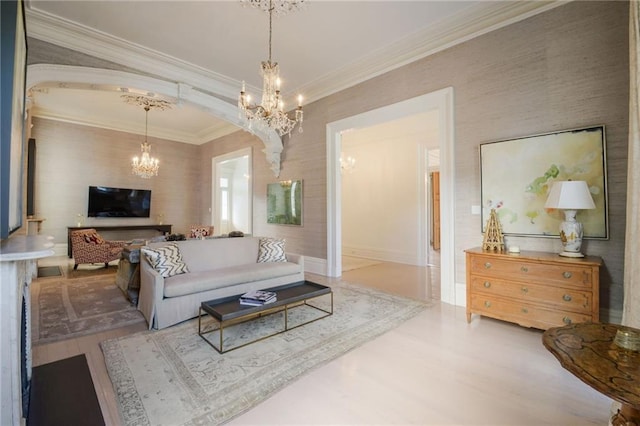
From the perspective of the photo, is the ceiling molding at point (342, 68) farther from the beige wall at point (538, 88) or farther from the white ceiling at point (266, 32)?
the beige wall at point (538, 88)

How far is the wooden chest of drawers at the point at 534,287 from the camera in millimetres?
2445

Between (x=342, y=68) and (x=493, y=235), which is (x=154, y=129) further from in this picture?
(x=493, y=235)

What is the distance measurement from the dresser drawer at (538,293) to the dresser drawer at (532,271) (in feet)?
0.20

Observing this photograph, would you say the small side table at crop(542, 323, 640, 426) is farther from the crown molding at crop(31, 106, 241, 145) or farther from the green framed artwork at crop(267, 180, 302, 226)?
the crown molding at crop(31, 106, 241, 145)

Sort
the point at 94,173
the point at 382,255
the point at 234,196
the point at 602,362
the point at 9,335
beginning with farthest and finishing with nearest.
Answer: the point at 234,196, the point at 94,173, the point at 382,255, the point at 9,335, the point at 602,362

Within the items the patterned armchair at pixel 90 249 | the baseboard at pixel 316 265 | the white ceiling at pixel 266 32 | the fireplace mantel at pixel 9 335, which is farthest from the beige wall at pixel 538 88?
the patterned armchair at pixel 90 249

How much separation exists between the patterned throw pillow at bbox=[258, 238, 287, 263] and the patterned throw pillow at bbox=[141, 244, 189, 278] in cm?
111

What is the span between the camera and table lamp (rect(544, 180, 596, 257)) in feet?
8.31

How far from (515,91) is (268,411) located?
4044 millimetres

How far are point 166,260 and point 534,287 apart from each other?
4.01 m

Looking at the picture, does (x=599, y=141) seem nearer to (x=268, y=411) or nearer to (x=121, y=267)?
(x=268, y=411)

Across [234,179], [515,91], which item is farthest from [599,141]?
[234,179]

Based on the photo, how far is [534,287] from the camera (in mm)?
2699

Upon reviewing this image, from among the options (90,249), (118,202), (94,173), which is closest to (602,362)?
(90,249)
